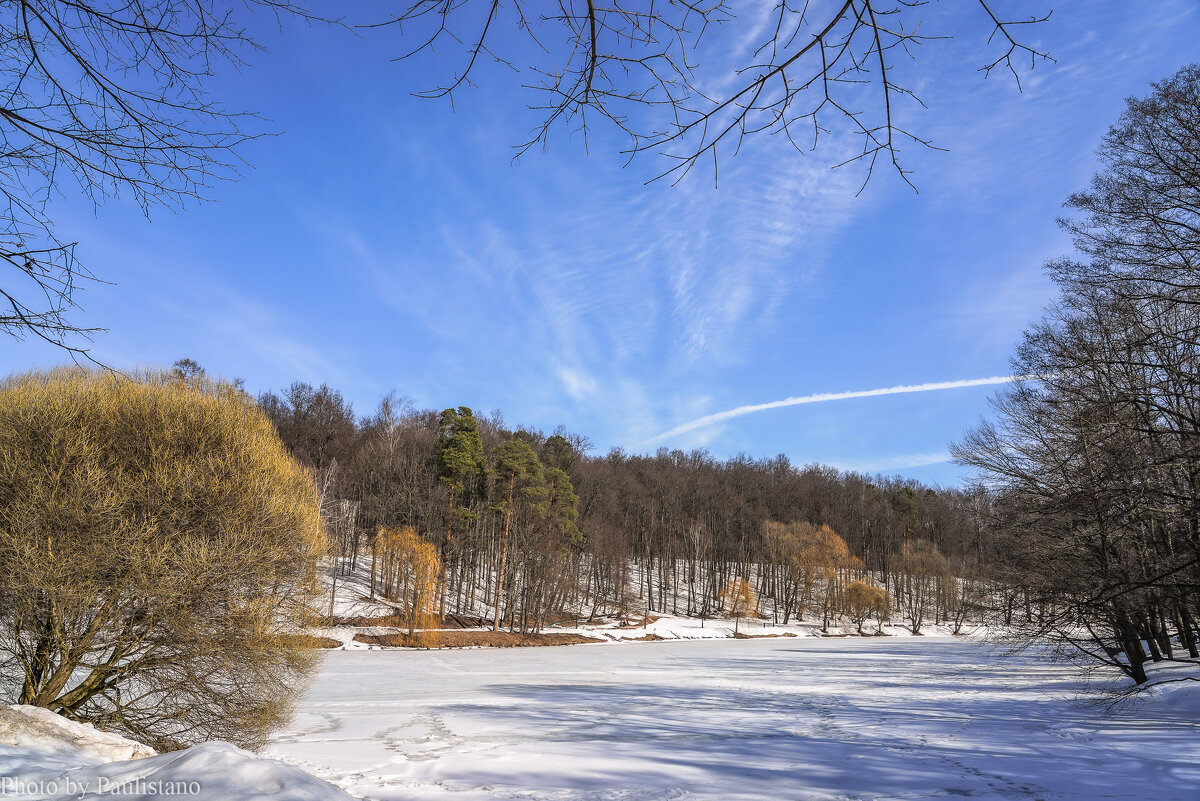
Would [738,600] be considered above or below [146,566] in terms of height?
below

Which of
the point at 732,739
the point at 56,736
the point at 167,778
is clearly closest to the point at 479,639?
the point at 732,739

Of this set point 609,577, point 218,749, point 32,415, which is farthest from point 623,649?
point 218,749

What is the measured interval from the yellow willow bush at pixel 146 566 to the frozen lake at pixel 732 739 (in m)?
1.83

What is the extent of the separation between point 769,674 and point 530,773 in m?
16.8

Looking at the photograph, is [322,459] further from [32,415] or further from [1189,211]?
[1189,211]

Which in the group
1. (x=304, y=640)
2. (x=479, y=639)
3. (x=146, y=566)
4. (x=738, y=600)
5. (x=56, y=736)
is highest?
(x=146, y=566)

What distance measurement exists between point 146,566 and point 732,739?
10.0m

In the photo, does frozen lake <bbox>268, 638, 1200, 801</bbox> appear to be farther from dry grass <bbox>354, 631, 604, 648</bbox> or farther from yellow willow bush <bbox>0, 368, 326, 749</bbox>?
dry grass <bbox>354, 631, 604, 648</bbox>

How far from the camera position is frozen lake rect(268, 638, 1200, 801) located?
816 cm

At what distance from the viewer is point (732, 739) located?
11414 mm

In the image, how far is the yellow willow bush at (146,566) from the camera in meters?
9.16

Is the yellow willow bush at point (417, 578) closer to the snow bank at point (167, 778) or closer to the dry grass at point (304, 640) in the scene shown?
the dry grass at point (304, 640)

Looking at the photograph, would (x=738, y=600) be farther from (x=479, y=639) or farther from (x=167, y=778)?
(x=167, y=778)

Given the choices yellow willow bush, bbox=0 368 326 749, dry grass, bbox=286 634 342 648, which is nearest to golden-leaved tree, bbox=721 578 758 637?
dry grass, bbox=286 634 342 648
